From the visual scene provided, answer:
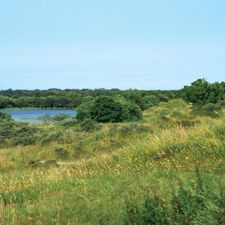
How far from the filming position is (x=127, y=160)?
12195 millimetres

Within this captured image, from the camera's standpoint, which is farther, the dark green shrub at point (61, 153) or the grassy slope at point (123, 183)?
the dark green shrub at point (61, 153)

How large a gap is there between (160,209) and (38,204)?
262 centimetres

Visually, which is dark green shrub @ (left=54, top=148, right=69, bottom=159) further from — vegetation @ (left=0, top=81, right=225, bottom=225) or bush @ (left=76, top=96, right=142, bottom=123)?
bush @ (left=76, top=96, right=142, bottom=123)

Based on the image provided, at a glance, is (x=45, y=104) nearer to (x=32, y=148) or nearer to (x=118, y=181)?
(x=32, y=148)

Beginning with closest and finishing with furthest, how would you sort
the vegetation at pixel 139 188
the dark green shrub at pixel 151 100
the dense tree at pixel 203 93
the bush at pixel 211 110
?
the vegetation at pixel 139 188 → the bush at pixel 211 110 → the dense tree at pixel 203 93 → the dark green shrub at pixel 151 100

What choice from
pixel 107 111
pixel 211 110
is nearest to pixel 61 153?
pixel 211 110

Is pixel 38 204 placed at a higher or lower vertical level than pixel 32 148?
higher

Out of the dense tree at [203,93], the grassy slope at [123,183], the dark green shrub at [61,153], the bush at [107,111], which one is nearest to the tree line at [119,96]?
the dense tree at [203,93]

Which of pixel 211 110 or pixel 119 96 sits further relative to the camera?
pixel 119 96

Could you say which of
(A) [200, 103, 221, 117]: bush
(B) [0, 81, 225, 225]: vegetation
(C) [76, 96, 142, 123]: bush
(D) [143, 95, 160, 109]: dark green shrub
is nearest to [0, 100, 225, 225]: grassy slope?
(B) [0, 81, 225, 225]: vegetation

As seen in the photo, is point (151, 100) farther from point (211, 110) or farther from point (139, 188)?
point (139, 188)

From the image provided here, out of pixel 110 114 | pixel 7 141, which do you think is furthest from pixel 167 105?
pixel 7 141

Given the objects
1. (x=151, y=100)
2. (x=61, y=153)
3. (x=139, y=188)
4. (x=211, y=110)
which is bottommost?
(x=61, y=153)

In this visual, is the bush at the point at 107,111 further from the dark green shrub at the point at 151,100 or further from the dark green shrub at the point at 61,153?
the dark green shrub at the point at 151,100
